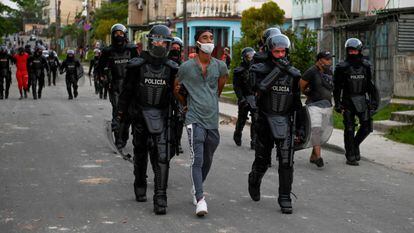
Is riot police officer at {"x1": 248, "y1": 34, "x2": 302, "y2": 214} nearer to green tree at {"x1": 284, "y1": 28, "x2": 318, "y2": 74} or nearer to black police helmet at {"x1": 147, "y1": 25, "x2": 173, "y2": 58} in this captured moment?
black police helmet at {"x1": 147, "y1": 25, "x2": 173, "y2": 58}

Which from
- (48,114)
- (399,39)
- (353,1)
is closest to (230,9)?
(353,1)

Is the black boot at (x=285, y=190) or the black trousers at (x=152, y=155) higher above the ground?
the black trousers at (x=152, y=155)

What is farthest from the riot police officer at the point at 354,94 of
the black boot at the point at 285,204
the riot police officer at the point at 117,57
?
the black boot at the point at 285,204

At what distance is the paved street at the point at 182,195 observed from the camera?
704cm

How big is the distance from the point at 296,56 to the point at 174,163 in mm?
13713

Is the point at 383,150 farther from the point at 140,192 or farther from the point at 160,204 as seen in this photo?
the point at 160,204

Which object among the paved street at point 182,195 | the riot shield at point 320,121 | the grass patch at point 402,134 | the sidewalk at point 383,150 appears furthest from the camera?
the grass patch at point 402,134

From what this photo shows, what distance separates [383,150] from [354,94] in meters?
2.20

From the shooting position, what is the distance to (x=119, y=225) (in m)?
6.90

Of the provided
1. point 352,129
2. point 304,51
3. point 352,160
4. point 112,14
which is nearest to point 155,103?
point 352,129

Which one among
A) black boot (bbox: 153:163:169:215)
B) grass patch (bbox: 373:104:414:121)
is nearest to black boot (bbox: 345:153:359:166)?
black boot (bbox: 153:163:169:215)

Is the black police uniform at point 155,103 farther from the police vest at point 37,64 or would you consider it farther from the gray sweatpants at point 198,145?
the police vest at point 37,64

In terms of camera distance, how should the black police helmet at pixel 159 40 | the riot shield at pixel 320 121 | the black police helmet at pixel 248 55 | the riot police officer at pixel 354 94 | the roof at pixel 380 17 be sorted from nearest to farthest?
the black police helmet at pixel 159 40, the riot shield at pixel 320 121, the riot police officer at pixel 354 94, the black police helmet at pixel 248 55, the roof at pixel 380 17

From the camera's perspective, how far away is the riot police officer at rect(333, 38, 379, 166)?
11117 millimetres
